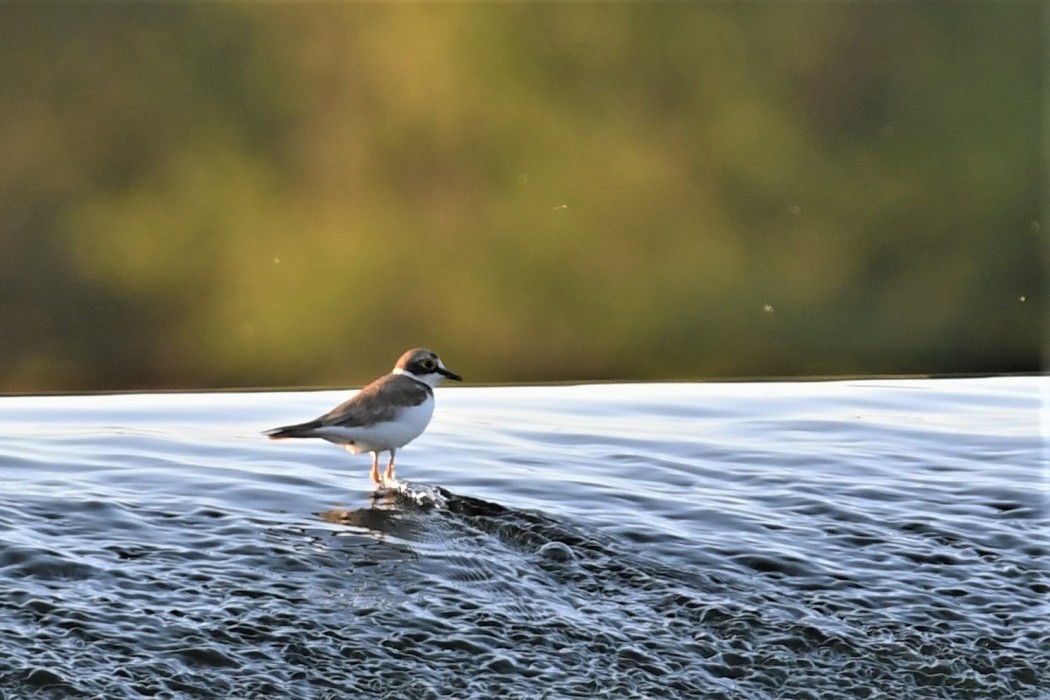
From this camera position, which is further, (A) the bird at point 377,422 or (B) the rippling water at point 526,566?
(A) the bird at point 377,422

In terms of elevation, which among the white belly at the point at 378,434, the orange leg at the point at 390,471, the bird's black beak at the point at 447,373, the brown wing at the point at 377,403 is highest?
the bird's black beak at the point at 447,373

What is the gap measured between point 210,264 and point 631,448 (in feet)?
8.84

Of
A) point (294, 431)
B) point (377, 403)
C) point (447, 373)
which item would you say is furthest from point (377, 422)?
point (447, 373)

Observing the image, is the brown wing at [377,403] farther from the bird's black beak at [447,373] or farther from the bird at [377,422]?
the bird's black beak at [447,373]

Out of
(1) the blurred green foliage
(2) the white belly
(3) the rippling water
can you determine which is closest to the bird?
(2) the white belly

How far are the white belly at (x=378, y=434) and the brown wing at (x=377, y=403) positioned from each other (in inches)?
1.5

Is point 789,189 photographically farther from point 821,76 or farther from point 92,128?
point 92,128

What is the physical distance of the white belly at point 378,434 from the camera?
816 cm

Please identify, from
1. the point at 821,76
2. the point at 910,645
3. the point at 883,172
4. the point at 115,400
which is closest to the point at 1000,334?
the point at 883,172

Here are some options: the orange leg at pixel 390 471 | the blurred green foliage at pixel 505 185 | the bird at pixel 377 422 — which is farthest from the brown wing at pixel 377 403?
the blurred green foliage at pixel 505 185

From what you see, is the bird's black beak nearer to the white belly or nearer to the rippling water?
the rippling water

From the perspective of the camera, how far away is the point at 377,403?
832 centimetres

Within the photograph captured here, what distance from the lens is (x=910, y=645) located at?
19.7 feet

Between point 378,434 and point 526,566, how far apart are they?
1.81 m
